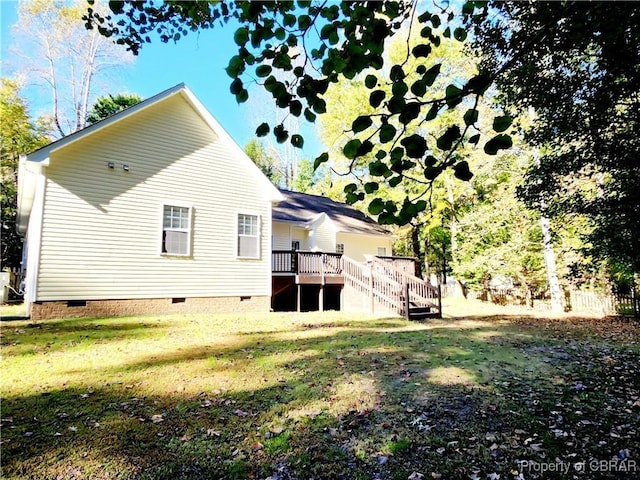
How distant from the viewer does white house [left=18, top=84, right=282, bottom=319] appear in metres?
9.38

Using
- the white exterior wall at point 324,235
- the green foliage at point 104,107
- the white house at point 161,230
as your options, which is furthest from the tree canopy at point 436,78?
the green foliage at point 104,107

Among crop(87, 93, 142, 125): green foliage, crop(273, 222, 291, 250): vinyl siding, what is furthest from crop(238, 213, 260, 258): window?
crop(87, 93, 142, 125): green foliage

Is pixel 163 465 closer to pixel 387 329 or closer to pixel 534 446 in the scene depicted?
pixel 534 446

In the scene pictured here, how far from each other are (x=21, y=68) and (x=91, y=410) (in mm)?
24200

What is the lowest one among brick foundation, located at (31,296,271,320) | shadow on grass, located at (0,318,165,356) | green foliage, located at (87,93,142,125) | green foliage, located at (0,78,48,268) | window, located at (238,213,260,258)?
shadow on grass, located at (0,318,165,356)

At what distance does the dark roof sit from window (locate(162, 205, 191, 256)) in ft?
20.0

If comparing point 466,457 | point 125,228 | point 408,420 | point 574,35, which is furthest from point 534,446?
point 125,228

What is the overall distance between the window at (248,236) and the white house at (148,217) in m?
0.04

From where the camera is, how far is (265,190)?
43.7 feet

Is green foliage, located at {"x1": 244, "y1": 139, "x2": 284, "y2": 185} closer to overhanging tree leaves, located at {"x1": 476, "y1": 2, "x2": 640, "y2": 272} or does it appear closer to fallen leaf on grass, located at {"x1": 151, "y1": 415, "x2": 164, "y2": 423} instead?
overhanging tree leaves, located at {"x1": 476, "y1": 2, "x2": 640, "y2": 272}

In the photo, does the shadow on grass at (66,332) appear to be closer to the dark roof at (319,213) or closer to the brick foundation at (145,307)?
the brick foundation at (145,307)

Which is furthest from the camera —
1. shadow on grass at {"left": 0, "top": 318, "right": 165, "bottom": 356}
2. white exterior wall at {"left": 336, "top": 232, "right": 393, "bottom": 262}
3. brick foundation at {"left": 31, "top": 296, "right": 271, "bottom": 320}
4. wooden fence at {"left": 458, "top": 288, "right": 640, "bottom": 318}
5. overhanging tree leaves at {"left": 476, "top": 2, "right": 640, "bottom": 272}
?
white exterior wall at {"left": 336, "top": 232, "right": 393, "bottom": 262}

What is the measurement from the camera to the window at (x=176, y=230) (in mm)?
11113

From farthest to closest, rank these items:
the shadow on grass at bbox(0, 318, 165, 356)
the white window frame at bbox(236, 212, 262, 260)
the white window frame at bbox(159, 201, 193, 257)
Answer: the white window frame at bbox(236, 212, 262, 260), the white window frame at bbox(159, 201, 193, 257), the shadow on grass at bbox(0, 318, 165, 356)
